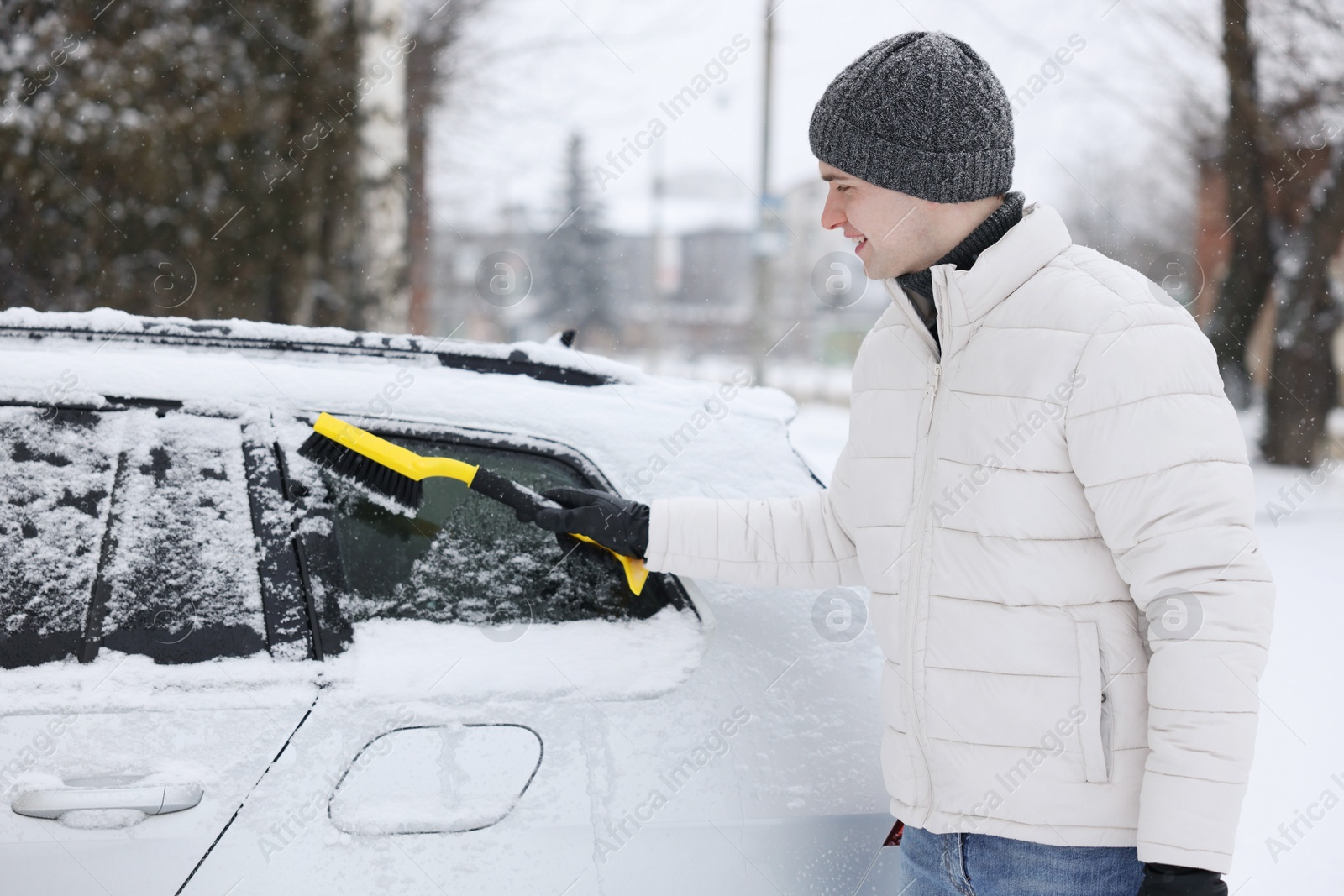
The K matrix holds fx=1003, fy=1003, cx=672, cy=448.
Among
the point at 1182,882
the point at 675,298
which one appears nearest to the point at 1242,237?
the point at 1182,882

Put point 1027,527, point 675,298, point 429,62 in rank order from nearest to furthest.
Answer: point 1027,527 < point 429,62 < point 675,298

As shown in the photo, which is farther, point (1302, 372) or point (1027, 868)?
point (1302, 372)

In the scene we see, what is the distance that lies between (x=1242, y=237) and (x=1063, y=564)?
9.32 meters

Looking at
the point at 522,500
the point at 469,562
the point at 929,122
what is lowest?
the point at 469,562

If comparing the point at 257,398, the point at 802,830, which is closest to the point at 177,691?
the point at 257,398

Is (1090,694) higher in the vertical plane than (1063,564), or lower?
lower

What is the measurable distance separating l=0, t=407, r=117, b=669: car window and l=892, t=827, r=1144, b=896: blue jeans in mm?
1268

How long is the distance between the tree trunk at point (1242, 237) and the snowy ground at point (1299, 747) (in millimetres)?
5301

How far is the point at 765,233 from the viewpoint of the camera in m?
10.2

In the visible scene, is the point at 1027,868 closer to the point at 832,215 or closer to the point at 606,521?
the point at 606,521

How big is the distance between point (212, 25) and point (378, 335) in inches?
231

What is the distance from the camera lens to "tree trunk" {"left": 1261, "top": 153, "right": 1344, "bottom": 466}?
8891 millimetres

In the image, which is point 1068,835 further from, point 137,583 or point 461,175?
point 461,175

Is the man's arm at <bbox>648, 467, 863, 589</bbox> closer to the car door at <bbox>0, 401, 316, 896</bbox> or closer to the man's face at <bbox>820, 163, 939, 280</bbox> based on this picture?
the man's face at <bbox>820, 163, 939, 280</bbox>
